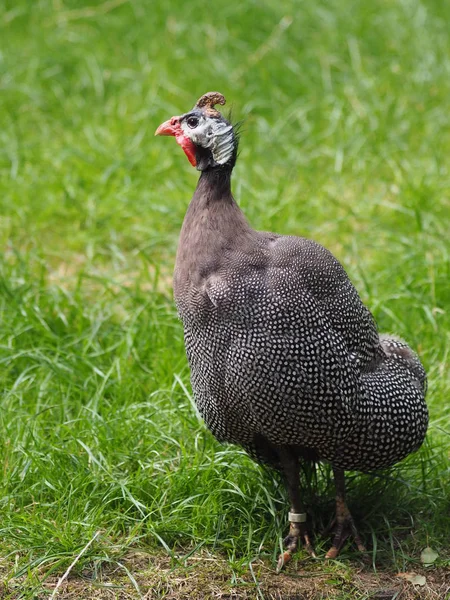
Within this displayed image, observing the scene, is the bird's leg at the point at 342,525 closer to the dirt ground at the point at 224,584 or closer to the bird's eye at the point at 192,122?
the dirt ground at the point at 224,584

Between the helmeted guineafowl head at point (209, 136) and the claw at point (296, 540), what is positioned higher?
the helmeted guineafowl head at point (209, 136)

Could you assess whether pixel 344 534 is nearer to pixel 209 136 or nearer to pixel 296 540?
pixel 296 540

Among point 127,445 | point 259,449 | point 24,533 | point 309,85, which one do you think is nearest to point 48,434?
point 127,445

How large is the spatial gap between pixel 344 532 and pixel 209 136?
1462 millimetres

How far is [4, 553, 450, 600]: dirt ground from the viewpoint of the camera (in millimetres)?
3305

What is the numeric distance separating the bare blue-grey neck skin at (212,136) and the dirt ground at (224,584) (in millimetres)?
1347

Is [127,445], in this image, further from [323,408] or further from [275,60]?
[275,60]

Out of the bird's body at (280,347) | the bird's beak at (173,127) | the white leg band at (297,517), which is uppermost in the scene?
the bird's beak at (173,127)

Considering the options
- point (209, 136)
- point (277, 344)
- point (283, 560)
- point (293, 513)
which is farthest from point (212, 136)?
point (283, 560)

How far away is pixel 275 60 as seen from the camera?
6988 millimetres

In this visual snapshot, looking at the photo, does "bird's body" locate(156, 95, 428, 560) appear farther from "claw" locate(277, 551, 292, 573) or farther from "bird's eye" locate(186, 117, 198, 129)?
"claw" locate(277, 551, 292, 573)

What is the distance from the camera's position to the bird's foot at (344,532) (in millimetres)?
3574

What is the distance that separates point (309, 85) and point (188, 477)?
3804 mm

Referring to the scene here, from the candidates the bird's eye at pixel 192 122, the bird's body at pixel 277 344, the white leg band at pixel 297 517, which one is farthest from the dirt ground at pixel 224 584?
the bird's eye at pixel 192 122
